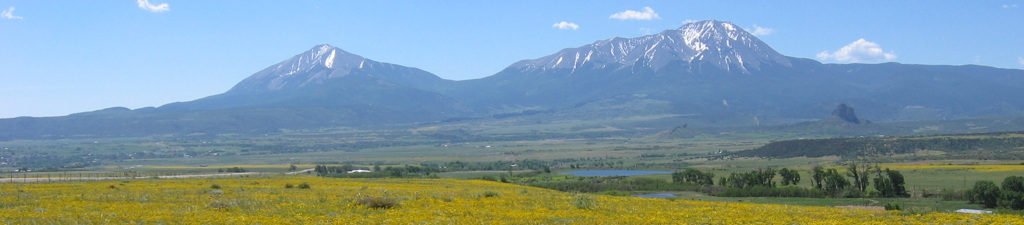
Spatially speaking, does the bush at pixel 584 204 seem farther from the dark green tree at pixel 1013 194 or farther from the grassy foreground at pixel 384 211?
the dark green tree at pixel 1013 194

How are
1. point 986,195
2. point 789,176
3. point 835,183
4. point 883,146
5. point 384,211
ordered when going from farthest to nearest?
point 883,146, point 789,176, point 835,183, point 986,195, point 384,211

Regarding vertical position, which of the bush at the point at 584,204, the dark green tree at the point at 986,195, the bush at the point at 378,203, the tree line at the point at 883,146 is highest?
the bush at the point at 378,203

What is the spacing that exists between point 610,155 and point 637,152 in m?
11.1

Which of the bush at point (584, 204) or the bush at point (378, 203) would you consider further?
the bush at point (584, 204)

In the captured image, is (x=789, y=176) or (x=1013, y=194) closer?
(x=1013, y=194)

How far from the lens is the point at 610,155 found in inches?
6895

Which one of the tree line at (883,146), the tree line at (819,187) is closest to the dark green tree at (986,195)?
the tree line at (819,187)

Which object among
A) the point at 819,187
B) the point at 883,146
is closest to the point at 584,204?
the point at 819,187

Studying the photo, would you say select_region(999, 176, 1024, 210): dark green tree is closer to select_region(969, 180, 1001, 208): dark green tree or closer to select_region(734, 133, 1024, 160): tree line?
select_region(969, 180, 1001, 208): dark green tree

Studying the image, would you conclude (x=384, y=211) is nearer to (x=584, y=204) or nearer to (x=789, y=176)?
(x=584, y=204)

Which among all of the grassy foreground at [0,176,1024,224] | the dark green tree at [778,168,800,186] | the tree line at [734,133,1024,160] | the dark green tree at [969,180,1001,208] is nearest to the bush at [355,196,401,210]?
the grassy foreground at [0,176,1024,224]

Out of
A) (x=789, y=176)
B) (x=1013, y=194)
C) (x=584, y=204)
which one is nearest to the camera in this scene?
(x=584, y=204)

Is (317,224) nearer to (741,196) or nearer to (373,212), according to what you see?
(373,212)

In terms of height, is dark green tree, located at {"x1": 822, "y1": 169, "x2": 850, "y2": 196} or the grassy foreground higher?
the grassy foreground
